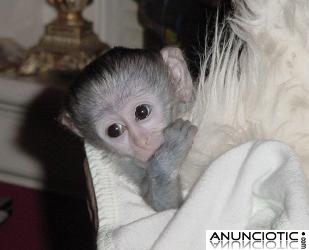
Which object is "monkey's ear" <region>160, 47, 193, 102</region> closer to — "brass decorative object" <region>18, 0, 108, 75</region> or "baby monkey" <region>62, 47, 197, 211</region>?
"baby monkey" <region>62, 47, 197, 211</region>

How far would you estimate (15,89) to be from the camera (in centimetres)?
137

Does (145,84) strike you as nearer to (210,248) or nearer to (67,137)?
(210,248)

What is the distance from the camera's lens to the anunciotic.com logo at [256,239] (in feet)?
1.55

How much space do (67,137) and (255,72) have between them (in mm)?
858

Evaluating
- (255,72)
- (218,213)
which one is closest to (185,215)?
(218,213)

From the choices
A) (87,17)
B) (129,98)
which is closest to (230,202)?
A: (129,98)

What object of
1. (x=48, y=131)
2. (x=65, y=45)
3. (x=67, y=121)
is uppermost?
(x=67, y=121)

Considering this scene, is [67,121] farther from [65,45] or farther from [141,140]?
[65,45]

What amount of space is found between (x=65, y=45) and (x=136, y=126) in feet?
3.02

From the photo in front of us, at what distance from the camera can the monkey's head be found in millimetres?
576

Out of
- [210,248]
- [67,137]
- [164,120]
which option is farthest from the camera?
[67,137]

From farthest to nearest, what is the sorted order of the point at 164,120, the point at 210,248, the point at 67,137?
1. the point at 67,137
2. the point at 164,120
3. the point at 210,248

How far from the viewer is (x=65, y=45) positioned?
147cm

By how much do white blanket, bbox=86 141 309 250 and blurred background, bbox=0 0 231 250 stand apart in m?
0.72
